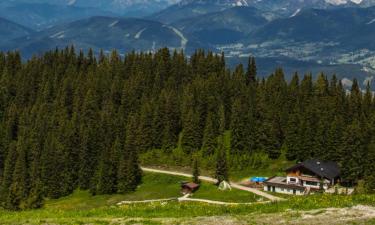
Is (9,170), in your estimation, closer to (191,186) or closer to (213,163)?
(213,163)

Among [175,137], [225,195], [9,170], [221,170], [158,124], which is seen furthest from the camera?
[158,124]

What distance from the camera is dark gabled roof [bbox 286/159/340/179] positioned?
374ft

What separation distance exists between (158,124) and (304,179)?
153 ft

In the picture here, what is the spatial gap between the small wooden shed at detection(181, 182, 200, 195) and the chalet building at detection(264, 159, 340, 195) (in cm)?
1409

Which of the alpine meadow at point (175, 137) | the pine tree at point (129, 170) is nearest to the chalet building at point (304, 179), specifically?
the alpine meadow at point (175, 137)

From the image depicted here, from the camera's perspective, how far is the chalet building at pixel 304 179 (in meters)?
112

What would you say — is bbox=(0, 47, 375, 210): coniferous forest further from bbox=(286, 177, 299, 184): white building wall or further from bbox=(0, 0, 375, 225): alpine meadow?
bbox=(286, 177, 299, 184): white building wall

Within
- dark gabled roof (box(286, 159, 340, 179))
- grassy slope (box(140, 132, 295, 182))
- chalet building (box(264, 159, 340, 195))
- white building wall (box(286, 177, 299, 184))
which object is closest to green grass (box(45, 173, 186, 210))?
grassy slope (box(140, 132, 295, 182))

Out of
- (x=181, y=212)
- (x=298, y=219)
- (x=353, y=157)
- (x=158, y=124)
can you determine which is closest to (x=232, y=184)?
(x=353, y=157)

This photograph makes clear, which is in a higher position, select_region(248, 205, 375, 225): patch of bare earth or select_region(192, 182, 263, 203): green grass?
select_region(248, 205, 375, 225): patch of bare earth

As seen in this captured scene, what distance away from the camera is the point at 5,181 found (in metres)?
136

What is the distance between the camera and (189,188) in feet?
369

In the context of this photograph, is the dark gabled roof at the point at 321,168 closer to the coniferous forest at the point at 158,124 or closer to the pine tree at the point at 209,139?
the coniferous forest at the point at 158,124

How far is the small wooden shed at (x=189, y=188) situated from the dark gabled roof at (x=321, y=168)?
20075 mm
